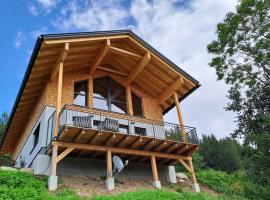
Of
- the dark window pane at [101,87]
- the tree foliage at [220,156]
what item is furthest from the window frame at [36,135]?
the tree foliage at [220,156]

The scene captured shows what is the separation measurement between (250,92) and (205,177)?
732cm

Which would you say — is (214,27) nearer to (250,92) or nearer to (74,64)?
(250,92)

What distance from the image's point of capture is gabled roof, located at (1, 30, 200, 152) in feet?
45.7

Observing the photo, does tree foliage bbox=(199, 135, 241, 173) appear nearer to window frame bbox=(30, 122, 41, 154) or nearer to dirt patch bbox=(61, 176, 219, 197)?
dirt patch bbox=(61, 176, 219, 197)

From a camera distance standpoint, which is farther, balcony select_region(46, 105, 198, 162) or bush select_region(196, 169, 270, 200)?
bush select_region(196, 169, 270, 200)

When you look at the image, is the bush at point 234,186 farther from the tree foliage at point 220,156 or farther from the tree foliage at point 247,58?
the tree foliage at point 220,156

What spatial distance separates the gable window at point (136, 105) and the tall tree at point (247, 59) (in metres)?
6.96

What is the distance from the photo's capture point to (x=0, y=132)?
105 ft

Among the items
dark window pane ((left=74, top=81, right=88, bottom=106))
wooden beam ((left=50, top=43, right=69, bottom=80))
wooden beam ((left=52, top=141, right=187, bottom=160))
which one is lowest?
wooden beam ((left=52, top=141, right=187, bottom=160))

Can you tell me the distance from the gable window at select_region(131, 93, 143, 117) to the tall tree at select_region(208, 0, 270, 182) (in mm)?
6963

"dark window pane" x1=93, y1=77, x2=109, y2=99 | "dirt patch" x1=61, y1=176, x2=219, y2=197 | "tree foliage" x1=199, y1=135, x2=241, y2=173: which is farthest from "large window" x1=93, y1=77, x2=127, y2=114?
"tree foliage" x1=199, y1=135, x2=241, y2=173

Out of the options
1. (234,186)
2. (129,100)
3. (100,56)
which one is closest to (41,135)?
(100,56)

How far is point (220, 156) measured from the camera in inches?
1523

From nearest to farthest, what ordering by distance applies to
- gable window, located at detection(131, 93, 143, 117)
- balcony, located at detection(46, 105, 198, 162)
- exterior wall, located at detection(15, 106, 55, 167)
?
1. balcony, located at detection(46, 105, 198, 162)
2. exterior wall, located at detection(15, 106, 55, 167)
3. gable window, located at detection(131, 93, 143, 117)
